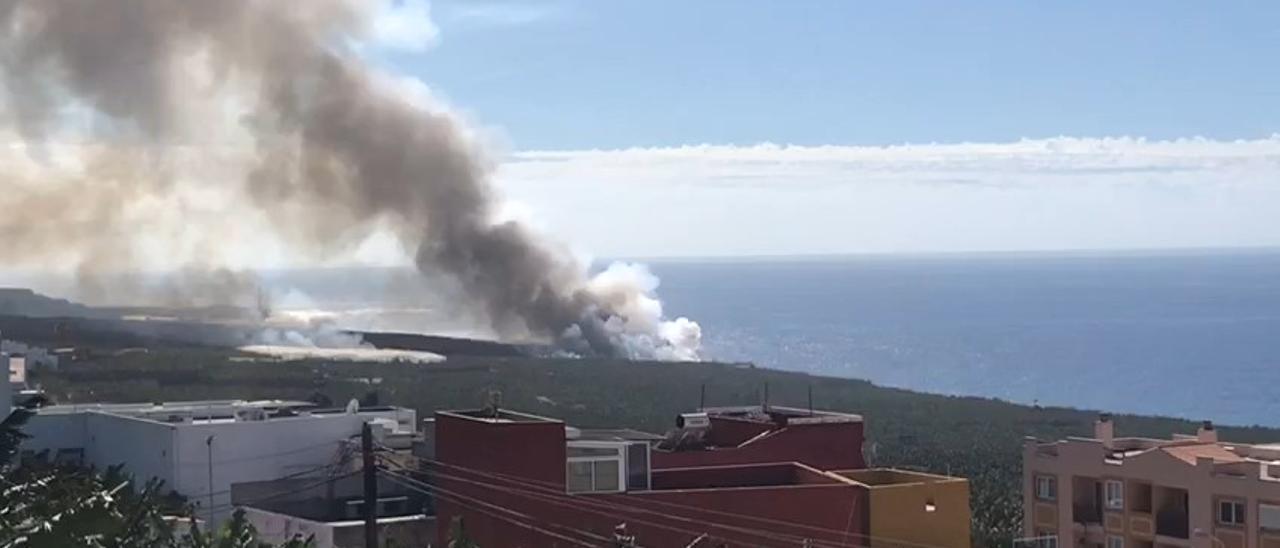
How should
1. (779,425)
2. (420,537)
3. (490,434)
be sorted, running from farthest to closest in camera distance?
(779,425)
(420,537)
(490,434)

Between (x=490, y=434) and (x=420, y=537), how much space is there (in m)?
4.03

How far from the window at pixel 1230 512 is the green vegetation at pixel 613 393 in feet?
94.0

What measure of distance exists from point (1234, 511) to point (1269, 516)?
69cm

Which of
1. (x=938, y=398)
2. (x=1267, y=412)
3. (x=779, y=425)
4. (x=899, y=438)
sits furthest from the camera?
(x=1267, y=412)

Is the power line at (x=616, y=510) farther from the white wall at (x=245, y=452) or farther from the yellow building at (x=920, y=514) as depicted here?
the white wall at (x=245, y=452)

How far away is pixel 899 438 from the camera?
7444 cm

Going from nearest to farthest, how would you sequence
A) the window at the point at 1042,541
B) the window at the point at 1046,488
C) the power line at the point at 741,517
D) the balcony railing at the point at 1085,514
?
the power line at the point at 741,517
the window at the point at 1042,541
the balcony railing at the point at 1085,514
the window at the point at 1046,488

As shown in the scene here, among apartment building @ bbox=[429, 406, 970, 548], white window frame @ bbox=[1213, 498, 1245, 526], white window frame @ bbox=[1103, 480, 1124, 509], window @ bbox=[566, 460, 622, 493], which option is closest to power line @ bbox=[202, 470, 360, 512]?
apartment building @ bbox=[429, 406, 970, 548]

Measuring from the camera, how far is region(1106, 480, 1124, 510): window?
89.9 ft

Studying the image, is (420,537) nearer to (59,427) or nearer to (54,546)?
(59,427)

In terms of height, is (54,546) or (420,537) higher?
(54,546)

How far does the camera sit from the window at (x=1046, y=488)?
28844 mm

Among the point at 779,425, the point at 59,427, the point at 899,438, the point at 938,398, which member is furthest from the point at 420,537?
the point at 938,398

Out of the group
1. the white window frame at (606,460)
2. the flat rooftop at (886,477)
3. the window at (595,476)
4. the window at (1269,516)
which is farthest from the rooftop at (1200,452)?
the window at (595,476)
